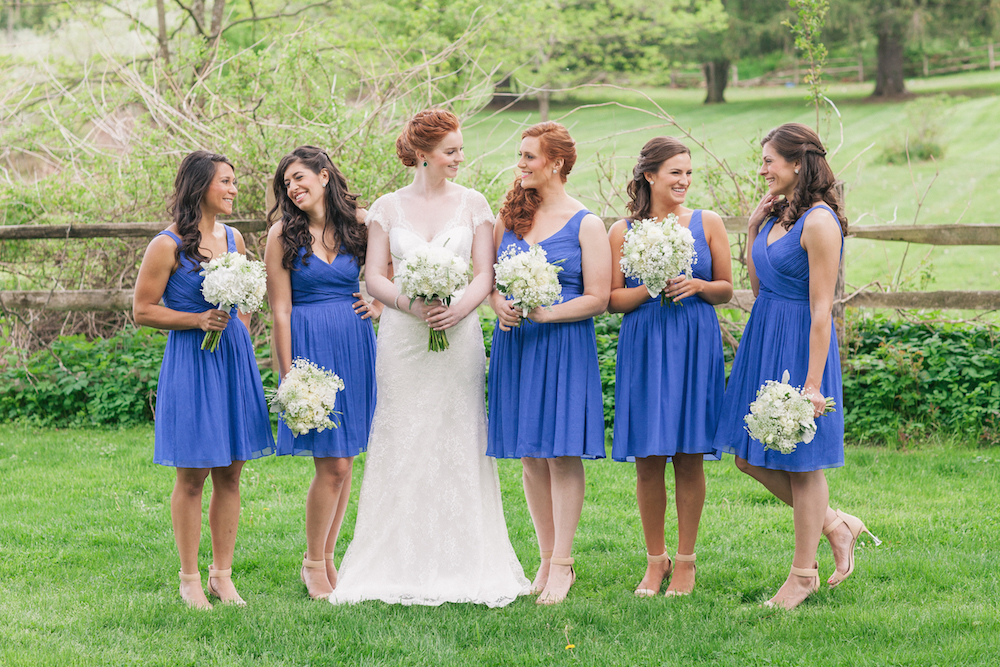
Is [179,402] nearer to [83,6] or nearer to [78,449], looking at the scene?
[78,449]

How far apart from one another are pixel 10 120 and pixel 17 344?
3845 millimetres

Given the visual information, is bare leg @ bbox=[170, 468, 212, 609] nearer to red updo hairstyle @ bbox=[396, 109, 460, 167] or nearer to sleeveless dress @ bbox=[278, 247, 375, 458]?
sleeveless dress @ bbox=[278, 247, 375, 458]

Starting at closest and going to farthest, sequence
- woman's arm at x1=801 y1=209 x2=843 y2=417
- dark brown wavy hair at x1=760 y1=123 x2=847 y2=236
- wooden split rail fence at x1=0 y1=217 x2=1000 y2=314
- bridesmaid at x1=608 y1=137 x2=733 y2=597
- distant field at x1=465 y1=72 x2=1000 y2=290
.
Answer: woman's arm at x1=801 y1=209 x2=843 y2=417, dark brown wavy hair at x1=760 y1=123 x2=847 y2=236, bridesmaid at x1=608 y1=137 x2=733 y2=597, wooden split rail fence at x1=0 y1=217 x2=1000 y2=314, distant field at x1=465 y1=72 x2=1000 y2=290

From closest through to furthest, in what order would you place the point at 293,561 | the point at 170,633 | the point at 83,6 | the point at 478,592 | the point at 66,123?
1. the point at 170,633
2. the point at 478,592
3. the point at 293,561
4. the point at 66,123
5. the point at 83,6

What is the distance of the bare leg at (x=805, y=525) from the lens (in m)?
4.44

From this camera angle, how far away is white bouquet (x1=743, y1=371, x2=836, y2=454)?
4016 millimetres

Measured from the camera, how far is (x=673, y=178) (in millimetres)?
4605

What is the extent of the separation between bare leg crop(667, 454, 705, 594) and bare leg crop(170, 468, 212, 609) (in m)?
2.38

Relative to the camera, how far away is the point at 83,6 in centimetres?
1403

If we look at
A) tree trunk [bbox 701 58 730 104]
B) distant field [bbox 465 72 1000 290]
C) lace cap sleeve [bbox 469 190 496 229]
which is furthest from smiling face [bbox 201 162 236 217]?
tree trunk [bbox 701 58 730 104]

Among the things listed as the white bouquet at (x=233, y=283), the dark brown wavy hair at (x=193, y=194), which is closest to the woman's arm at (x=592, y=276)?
the white bouquet at (x=233, y=283)

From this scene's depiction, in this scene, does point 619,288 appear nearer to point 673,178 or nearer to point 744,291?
point 673,178

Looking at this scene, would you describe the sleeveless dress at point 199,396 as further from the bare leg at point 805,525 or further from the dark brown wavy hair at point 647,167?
the bare leg at point 805,525

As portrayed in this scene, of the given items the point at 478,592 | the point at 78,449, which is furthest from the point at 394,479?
the point at 78,449
